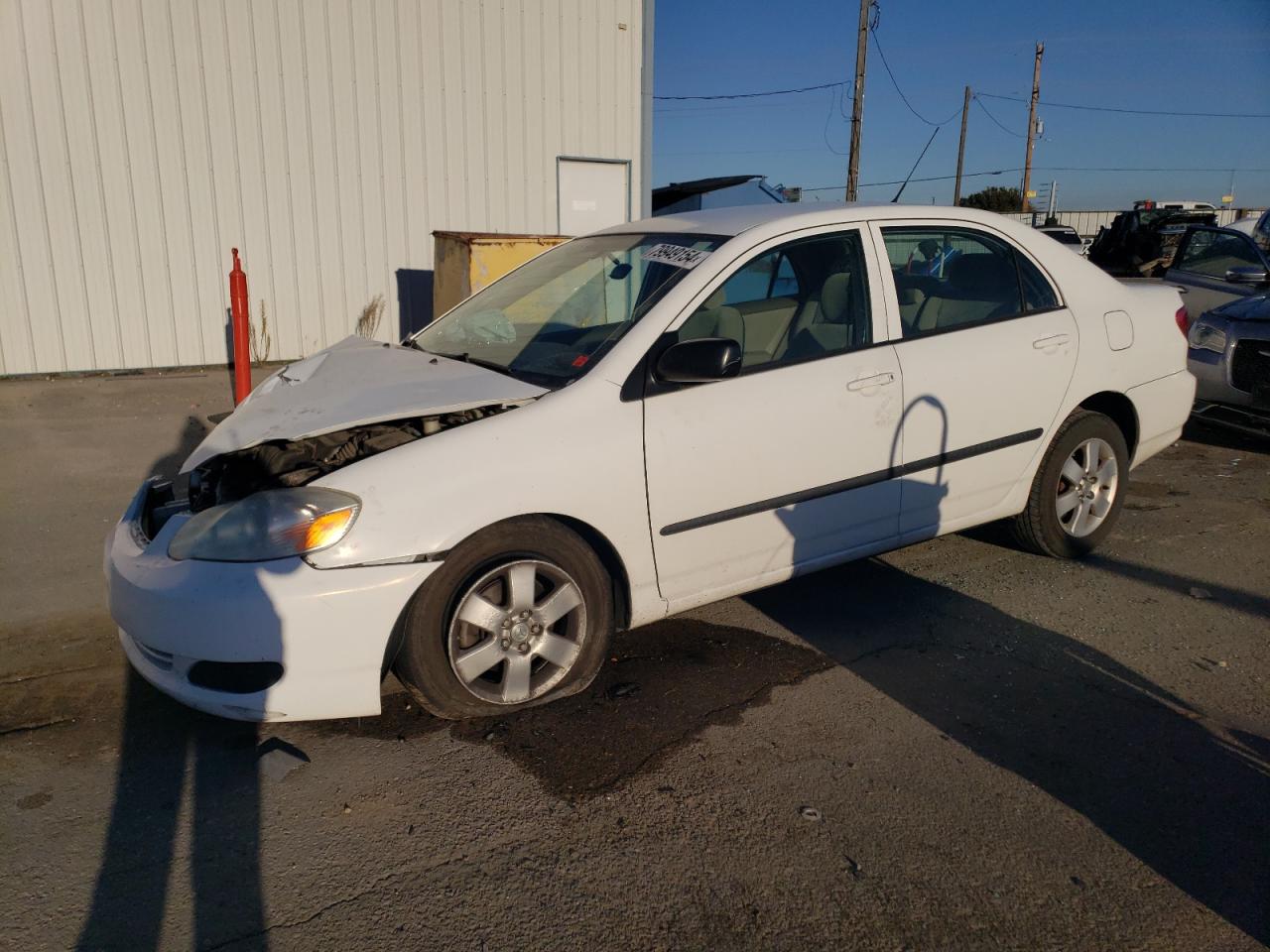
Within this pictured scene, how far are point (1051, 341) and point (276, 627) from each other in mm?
3446

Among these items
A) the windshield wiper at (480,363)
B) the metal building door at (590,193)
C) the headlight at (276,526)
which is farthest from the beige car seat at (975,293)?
the metal building door at (590,193)

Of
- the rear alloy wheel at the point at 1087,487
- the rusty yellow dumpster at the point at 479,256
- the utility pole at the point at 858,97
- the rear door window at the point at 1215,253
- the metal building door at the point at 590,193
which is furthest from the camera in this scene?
the utility pole at the point at 858,97

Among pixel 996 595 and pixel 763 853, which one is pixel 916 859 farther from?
pixel 996 595

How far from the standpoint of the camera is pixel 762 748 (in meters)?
3.18

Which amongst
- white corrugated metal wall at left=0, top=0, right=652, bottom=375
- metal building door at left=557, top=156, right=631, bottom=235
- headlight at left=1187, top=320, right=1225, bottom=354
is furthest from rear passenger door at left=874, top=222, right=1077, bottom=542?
metal building door at left=557, top=156, right=631, bottom=235

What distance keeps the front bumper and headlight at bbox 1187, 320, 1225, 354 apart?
665 centimetres

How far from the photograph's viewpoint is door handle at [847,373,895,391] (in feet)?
12.6

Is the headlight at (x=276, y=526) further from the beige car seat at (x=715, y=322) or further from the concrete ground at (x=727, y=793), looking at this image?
the beige car seat at (x=715, y=322)

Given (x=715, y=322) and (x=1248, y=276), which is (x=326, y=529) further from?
(x=1248, y=276)

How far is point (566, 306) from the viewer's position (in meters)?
4.20

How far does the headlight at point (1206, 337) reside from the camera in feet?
24.0

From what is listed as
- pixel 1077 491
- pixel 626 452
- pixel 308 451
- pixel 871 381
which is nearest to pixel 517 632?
pixel 626 452

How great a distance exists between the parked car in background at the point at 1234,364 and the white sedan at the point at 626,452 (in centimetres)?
270

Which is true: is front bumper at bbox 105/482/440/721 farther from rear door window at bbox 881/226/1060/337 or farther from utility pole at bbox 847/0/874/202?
utility pole at bbox 847/0/874/202
